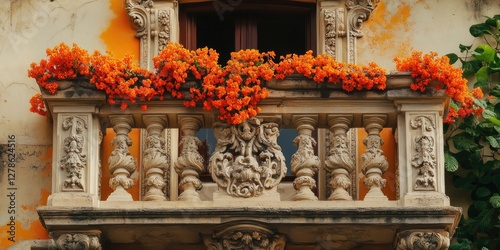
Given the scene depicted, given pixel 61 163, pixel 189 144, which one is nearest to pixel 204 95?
pixel 189 144

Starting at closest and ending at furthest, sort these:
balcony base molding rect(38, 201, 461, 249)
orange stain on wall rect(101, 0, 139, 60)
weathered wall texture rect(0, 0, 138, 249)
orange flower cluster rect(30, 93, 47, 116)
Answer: balcony base molding rect(38, 201, 461, 249)
orange flower cluster rect(30, 93, 47, 116)
weathered wall texture rect(0, 0, 138, 249)
orange stain on wall rect(101, 0, 139, 60)

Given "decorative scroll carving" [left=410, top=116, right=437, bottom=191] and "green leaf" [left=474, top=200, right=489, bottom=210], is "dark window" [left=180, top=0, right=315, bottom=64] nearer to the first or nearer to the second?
"decorative scroll carving" [left=410, top=116, right=437, bottom=191]

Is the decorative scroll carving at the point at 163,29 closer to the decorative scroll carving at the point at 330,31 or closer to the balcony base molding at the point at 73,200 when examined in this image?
the decorative scroll carving at the point at 330,31

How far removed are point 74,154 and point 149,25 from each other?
242cm

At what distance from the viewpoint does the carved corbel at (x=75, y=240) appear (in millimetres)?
15312

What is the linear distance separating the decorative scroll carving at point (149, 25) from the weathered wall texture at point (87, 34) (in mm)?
108

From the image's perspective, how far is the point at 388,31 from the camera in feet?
57.6

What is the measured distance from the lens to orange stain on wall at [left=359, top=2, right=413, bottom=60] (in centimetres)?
1745

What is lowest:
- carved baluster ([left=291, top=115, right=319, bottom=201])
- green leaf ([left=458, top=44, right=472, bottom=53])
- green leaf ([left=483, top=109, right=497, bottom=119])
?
carved baluster ([left=291, top=115, right=319, bottom=201])

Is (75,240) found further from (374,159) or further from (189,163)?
(374,159)

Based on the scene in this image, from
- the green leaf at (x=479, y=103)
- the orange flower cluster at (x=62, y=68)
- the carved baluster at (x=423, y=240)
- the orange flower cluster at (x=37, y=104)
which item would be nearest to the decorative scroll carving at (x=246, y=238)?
the carved baluster at (x=423, y=240)

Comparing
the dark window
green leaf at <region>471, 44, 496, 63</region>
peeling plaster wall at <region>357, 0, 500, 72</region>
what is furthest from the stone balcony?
the dark window

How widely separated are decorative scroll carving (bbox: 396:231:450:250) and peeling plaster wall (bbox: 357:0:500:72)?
8.47 feet

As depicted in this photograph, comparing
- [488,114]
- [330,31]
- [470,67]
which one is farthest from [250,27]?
[488,114]
